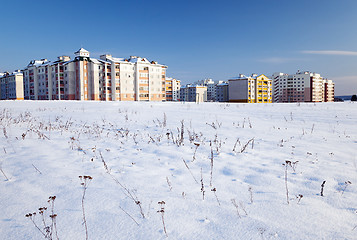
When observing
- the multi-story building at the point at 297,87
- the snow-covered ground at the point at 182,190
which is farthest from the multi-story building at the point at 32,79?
the multi-story building at the point at 297,87

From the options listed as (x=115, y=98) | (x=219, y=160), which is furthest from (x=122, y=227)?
(x=115, y=98)

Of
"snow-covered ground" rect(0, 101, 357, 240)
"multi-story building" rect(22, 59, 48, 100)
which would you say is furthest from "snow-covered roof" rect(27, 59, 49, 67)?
"snow-covered ground" rect(0, 101, 357, 240)

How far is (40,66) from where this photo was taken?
68.2 m

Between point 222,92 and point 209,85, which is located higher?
point 209,85

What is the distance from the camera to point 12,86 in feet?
267

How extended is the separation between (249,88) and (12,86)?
9064 centimetres

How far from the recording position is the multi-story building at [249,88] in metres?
92.5

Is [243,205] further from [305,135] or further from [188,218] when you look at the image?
[305,135]

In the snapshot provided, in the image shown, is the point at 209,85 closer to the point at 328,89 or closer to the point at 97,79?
the point at 328,89

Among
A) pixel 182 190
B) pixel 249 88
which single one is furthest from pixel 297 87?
pixel 182 190

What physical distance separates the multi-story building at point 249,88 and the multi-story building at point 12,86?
8168 cm

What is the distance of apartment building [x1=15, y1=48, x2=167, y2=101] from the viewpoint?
61219 mm

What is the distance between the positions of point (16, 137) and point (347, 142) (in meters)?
8.56

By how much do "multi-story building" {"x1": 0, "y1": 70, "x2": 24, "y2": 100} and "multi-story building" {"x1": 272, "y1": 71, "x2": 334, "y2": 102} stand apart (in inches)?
4584
